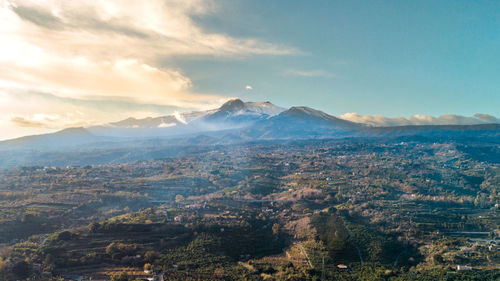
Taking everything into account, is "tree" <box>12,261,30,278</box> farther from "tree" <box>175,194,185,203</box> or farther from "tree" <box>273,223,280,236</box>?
"tree" <box>175,194,185,203</box>

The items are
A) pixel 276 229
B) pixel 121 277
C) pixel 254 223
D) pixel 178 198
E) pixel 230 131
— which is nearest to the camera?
pixel 121 277

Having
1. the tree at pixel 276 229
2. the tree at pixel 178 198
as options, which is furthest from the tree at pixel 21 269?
the tree at pixel 178 198

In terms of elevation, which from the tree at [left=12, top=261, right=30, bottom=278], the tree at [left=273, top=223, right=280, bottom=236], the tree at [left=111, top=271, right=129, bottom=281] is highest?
the tree at [left=12, top=261, right=30, bottom=278]

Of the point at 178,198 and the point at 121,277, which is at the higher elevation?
the point at 178,198

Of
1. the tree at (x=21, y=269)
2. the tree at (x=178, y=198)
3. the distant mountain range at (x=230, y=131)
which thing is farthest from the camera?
the distant mountain range at (x=230, y=131)

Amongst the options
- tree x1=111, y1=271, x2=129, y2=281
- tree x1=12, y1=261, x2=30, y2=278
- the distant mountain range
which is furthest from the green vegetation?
the distant mountain range

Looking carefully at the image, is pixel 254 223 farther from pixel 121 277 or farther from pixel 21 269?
pixel 21 269

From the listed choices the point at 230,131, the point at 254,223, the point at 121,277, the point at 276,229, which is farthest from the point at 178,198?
the point at 230,131

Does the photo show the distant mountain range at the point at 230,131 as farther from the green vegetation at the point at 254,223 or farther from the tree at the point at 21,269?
the tree at the point at 21,269

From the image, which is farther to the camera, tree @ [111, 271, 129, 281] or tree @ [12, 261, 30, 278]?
tree @ [12, 261, 30, 278]
